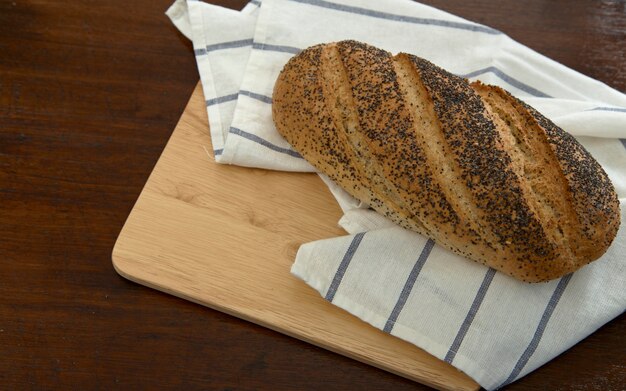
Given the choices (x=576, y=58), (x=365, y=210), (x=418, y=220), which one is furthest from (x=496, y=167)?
(x=576, y=58)

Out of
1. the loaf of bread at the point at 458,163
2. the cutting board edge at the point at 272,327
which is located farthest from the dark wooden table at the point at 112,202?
the loaf of bread at the point at 458,163

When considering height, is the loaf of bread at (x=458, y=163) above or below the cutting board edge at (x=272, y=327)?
above

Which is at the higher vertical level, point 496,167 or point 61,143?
point 496,167

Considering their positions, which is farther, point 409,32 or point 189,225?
point 409,32

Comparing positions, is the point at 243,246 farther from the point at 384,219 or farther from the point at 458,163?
the point at 458,163

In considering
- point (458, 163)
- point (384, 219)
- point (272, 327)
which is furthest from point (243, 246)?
point (458, 163)

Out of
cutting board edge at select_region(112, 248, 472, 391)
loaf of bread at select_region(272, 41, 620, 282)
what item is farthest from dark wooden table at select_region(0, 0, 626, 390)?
loaf of bread at select_region(272, 41, 620, 282)

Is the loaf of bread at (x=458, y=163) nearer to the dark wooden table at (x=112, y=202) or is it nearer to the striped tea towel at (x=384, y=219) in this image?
the striped tea towel at (x=384, y=219)

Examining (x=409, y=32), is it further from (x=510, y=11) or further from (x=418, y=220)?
(x=418, y=220)
